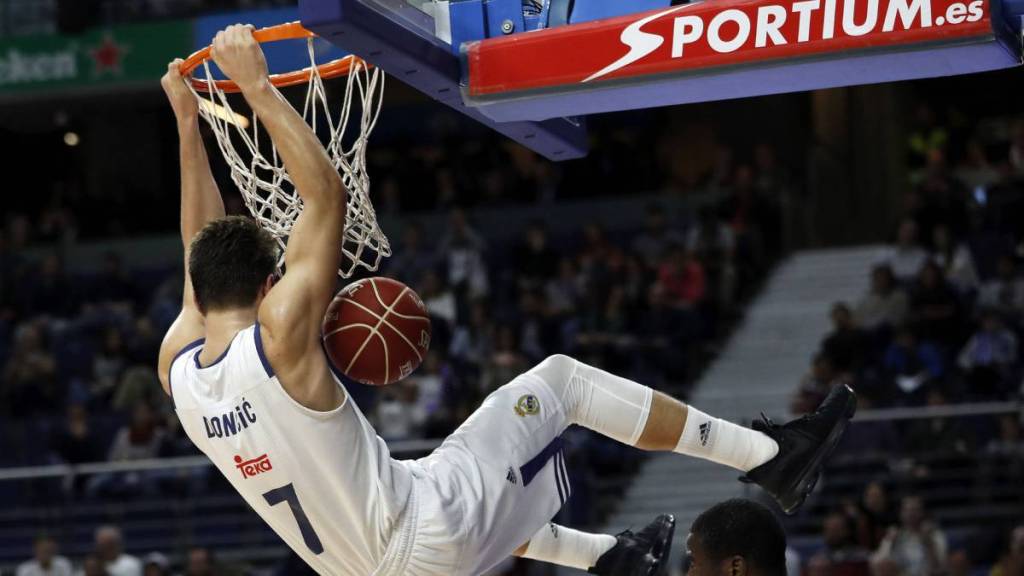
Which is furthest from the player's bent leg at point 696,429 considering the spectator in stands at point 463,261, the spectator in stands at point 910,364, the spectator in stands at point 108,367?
the spectator in stands at point 108,367

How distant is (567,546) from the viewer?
4961 millimetres

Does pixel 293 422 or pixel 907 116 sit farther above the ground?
pixel 293 422

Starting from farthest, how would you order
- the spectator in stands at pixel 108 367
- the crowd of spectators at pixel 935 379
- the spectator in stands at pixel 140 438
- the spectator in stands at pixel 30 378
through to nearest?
the spectator in stands at pixel 30 378, the spectator in stands at pixel 108 367, the spectator in stands at pixel 140 438, the crowd of spectators at pixel 935 379

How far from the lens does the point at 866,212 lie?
17609 mm

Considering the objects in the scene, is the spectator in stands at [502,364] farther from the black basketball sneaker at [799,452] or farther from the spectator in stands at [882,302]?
the black basketball sneaker at [799,452]

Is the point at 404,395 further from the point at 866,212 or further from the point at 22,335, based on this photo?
the point at 866,212

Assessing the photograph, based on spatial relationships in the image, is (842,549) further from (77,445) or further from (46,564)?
(77,445)

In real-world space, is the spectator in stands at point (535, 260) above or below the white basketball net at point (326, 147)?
below

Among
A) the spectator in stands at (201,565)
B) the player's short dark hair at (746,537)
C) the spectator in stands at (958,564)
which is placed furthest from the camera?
the spectator in stands at (201,565)

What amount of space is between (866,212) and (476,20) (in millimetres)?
13577

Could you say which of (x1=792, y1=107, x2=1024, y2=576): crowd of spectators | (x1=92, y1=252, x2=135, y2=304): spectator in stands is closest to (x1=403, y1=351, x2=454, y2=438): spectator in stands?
(x1=792, y1=107, x2=1024, y2=576): crowd of spectators

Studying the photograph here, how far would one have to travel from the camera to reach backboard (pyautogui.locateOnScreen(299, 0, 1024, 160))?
4090mm

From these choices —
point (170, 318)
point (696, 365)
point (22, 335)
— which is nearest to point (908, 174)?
point (696, 365)

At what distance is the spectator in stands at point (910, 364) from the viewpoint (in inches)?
441
